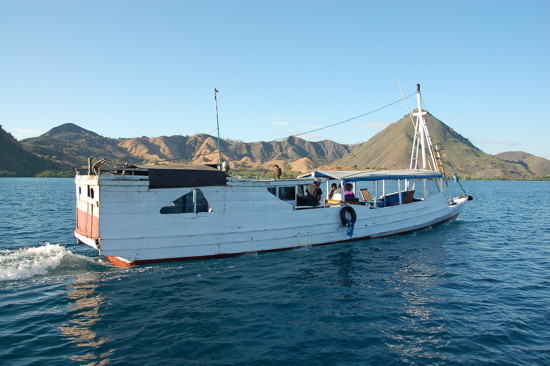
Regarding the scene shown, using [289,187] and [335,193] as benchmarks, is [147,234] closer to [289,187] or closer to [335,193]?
[289,187]

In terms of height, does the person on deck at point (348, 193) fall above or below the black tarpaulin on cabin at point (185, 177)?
below

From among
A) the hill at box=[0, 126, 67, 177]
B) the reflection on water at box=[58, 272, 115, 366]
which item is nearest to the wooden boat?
the reflection on water at box=[58, 272, 115, 366]

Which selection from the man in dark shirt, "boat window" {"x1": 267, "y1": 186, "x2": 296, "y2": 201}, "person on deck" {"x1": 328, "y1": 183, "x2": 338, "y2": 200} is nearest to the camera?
"boat window" {"x1": 267, "y1": 186, "x2": 296, "y2": 201}

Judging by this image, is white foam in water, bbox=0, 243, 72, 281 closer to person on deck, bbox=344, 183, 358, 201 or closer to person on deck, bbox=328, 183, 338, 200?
person on deck, bbox=328, 183, 338, 200

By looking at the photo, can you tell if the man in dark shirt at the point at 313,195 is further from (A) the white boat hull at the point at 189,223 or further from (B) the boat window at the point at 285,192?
(B) the boat window at the point at 285,192

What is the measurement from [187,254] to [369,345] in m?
8.40

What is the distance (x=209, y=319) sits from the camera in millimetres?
9555

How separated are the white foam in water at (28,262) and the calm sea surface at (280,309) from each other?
60mm

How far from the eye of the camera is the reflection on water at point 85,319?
25.2ft

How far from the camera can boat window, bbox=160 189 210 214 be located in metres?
14.6

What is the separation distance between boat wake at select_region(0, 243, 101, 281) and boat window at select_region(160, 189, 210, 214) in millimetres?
3840

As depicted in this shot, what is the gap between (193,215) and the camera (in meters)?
14.5

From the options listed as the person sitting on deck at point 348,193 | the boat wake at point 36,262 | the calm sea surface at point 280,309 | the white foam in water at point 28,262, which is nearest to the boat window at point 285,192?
the calm sea surface at point 280,309

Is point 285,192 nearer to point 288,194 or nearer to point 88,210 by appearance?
point 288,194
